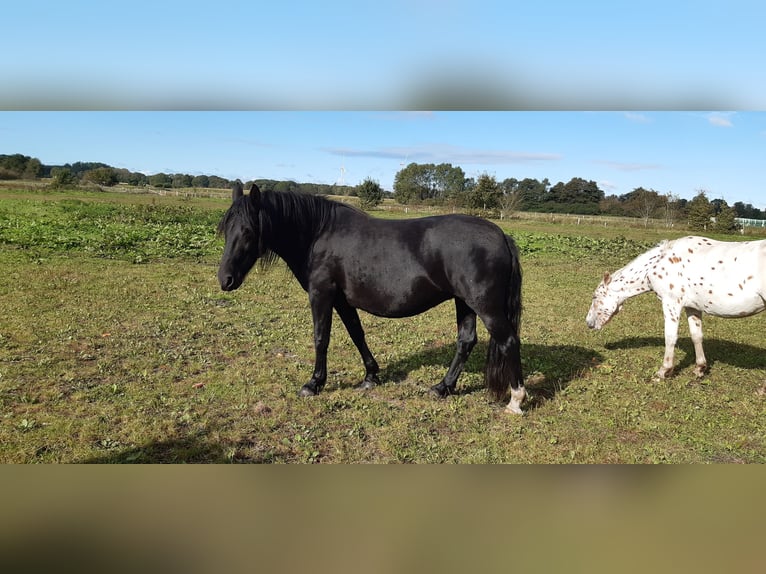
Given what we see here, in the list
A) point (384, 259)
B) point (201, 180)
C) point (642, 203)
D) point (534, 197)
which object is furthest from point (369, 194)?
point (642, 203)

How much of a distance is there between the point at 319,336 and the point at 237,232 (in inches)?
54.3

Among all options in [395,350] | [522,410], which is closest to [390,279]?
[522,410]

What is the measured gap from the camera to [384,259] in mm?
4203

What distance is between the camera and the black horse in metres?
3.92

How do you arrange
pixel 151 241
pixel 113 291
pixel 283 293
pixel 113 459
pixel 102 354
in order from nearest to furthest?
pixel 113 459 → pixel 102 354 → pixel 113 291 → pixel 283 293 → pixel 151 241

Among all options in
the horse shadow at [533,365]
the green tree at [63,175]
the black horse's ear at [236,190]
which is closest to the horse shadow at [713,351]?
the horse shadow at [533,365]

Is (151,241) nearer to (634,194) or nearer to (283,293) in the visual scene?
(283,293)

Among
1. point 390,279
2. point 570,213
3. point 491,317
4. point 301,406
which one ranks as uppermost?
point 570,213

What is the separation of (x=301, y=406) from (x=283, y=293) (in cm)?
515

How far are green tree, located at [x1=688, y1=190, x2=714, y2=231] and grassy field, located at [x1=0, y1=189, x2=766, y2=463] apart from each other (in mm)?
1686

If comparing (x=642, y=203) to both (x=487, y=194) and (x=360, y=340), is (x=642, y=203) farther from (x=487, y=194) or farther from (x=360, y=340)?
(x=360, y=340)

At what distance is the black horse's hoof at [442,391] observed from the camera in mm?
4695

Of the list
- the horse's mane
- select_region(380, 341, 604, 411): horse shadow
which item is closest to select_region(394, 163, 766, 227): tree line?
the horse's mane

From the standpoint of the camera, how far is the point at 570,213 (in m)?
9.68
